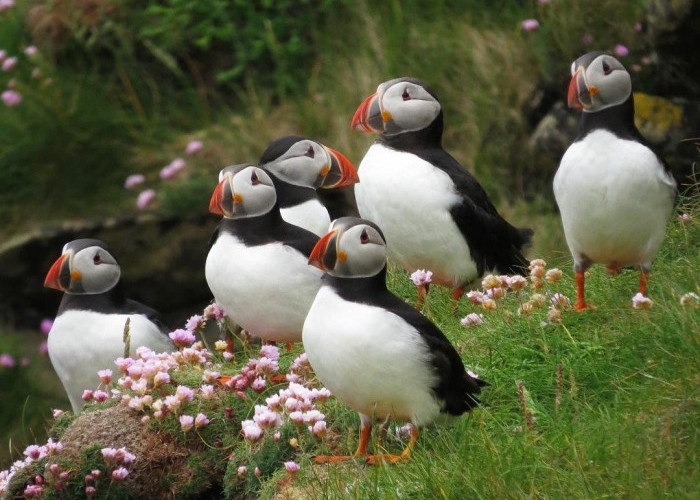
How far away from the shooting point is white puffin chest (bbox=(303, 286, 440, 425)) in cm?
412

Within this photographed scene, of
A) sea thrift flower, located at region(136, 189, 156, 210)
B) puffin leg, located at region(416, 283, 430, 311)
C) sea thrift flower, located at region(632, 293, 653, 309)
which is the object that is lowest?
sea thrift flower, located at region(136, 189, 156, 210)

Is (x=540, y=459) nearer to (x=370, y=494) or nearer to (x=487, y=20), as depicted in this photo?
(x=370, y=494)

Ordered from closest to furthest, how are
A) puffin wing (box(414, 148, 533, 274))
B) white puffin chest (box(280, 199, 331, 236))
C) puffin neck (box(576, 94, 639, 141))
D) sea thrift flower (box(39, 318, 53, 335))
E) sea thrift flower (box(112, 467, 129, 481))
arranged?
sea thrift flower (box(112, 467, 129, 481)) → puffin neck (box(576, 94, 639, 141)) → puffin wing (box(414, 148, 533, 274)) → white puffin chest (box(280, 199, 331, 236)) → sea thrift flower (box(39, 318, 53, 335))

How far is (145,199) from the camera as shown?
9883 mm

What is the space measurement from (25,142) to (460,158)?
12.0ft

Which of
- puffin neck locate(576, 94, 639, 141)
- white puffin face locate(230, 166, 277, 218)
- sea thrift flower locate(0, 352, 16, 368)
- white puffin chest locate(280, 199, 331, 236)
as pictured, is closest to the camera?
puffin neck locate(576, 94, 639, 141)

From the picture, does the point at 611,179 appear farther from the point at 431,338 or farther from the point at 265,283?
the point at 265,283

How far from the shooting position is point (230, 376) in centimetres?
541

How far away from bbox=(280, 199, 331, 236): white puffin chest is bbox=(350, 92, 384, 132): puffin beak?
1.58 feet

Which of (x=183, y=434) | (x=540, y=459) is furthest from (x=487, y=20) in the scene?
(x=540, y=459)

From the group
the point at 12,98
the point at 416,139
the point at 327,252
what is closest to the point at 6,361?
the point at 12,98

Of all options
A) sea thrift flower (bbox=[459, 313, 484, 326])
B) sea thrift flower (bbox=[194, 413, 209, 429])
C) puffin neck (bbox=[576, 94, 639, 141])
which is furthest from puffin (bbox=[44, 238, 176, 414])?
puffin neck (bbox=[576, 94, 639, 141])

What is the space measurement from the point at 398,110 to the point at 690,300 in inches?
90.2

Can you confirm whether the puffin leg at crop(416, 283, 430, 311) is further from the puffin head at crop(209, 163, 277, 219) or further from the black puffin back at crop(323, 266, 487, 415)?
the black puffin back at crop(323, 266, 487, 415)
